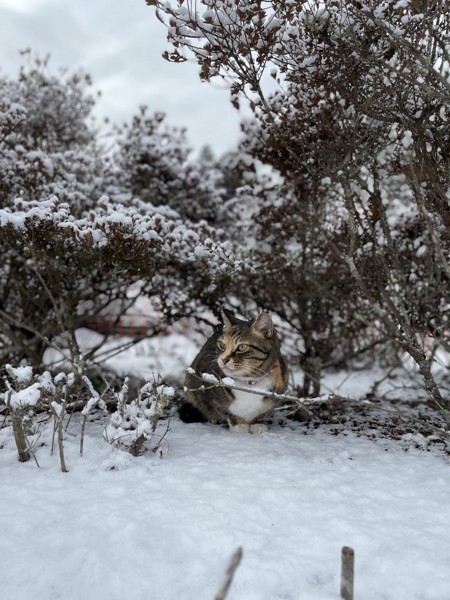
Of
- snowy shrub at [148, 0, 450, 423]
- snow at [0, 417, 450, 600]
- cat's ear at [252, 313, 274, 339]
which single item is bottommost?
snow at [0, 417, 450, 600]

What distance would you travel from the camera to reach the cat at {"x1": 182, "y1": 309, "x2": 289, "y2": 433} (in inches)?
165

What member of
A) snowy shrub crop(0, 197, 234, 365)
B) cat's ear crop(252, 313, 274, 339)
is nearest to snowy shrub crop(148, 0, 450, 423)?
cat's ear crop(252, 313, 274, 339)

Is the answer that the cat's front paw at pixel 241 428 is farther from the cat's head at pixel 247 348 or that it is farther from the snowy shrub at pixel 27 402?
the snowy shrub at pixel 27 402

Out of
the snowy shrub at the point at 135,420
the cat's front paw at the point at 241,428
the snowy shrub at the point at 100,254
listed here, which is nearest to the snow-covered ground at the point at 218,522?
the snowy shrub at the point at 135,420

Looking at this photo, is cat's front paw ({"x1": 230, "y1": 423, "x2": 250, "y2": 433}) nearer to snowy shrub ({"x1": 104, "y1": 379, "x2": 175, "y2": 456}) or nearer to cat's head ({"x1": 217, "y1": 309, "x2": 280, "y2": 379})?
cat's head ({"x1": 217, "y1": 309, "x2": 280, "y2": 379})

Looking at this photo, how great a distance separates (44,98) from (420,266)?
22.2 feet

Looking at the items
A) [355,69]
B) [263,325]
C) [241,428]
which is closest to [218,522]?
[241,428]

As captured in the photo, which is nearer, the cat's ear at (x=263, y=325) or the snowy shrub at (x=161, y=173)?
the cat's ear at (x=263, y=325)

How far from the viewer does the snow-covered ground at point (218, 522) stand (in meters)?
2.46

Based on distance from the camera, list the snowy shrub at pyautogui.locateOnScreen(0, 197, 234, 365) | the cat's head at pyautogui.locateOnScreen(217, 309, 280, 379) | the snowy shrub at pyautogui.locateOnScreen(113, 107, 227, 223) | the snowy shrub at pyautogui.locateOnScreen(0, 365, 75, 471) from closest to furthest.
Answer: the snowy shrub at pyautogui.locateOnScreen(0, 365, 75, 471) → the cat's head at pyautogui.locateOnScreen(217, 309, 280, 379) → the snowy shrub at pyautogui.locateOnScreen(0, 197, 234, 365) → the snowy shrub at pyautogui.locateOnScreen(113, 107, 227, 223)

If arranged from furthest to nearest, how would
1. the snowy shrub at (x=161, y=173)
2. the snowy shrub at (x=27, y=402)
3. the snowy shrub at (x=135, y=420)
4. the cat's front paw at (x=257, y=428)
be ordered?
the snowy shrub at (x=161, y=173) → the cat's front paw at (x=257, y=428) → the snowy shrub at (x=135, y=420) → the snowy shrub at (x=27, y=402)

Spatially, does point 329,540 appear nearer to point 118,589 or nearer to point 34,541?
point 118,589

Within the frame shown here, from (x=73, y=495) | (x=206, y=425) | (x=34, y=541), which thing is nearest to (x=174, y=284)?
(x=206, y=425)

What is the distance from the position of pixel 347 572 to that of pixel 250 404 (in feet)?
6.71
